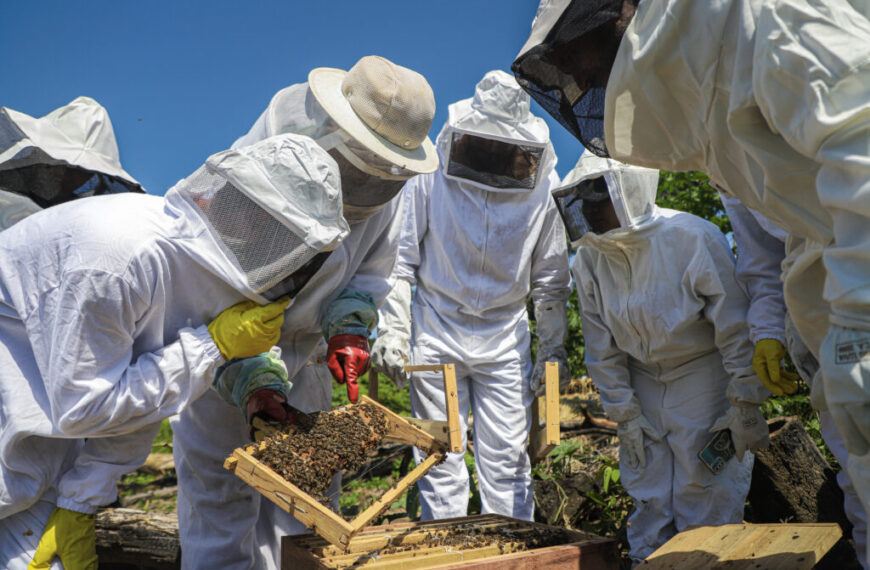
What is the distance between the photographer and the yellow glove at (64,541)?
2754mm

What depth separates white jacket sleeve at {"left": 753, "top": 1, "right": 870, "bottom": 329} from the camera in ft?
5.35

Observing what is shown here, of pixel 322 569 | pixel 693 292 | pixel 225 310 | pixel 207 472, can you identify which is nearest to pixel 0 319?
pixel 225 310

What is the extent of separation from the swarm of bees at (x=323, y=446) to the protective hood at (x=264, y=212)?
697 millimetres

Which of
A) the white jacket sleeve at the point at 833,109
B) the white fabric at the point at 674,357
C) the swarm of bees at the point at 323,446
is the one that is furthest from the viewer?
the white fabric at the point at 674,357

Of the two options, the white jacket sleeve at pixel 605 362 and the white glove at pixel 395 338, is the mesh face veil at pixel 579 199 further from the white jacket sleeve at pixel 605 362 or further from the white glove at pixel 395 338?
the white glove at pixel 395 338

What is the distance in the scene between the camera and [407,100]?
11.6ft

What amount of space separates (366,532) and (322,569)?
64 centimetres

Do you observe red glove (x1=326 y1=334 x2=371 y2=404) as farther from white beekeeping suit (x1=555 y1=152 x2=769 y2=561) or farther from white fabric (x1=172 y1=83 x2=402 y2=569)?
white beekeeping suit (x1=555 y1=152 x2=769 y2=561)

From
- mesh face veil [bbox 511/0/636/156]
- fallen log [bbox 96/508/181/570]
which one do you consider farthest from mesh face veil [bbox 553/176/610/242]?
fallen log [bbox 96/508/181/570]

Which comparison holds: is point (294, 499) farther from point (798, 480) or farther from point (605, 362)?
point (798, 480)

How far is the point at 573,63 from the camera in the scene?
8.46ft

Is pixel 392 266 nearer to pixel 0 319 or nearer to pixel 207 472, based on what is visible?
pixel 207 472

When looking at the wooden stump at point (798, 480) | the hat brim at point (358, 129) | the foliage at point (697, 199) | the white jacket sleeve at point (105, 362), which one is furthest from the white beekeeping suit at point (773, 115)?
the foliage at point (697, 199)

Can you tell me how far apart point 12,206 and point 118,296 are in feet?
8.88
